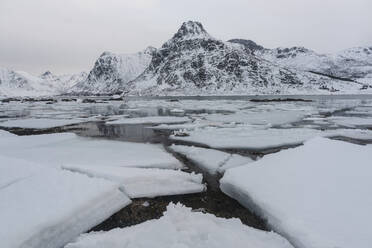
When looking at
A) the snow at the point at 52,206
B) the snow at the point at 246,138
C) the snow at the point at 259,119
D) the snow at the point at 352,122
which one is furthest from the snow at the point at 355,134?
the snow at the point at 52,206

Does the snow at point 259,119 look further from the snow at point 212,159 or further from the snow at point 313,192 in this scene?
the snow at point 313,192

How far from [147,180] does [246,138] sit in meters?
7.10

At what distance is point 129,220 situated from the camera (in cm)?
571

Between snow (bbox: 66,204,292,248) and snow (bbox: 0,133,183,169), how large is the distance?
12.0ft

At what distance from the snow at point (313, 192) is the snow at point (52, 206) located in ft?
9.42

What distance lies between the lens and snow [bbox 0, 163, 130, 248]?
4.46 metres

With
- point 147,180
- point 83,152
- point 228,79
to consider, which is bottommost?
point 83,152

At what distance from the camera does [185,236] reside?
436cm

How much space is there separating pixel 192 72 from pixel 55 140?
169342 millimetres

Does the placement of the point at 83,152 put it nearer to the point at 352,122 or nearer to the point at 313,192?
the point at 313,192

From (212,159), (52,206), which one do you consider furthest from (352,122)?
→ (52,206)

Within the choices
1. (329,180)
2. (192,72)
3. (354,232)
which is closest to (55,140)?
(329,180)

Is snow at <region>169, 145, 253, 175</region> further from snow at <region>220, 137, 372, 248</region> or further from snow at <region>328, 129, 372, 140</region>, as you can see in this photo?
snow at <region>328, 129, 372, 140</region>

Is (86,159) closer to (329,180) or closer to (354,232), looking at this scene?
(329,180)
